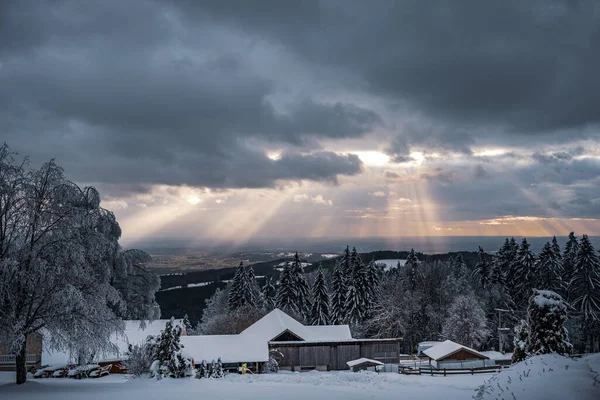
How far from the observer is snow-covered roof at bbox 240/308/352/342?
39.1 metres

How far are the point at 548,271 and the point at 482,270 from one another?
13439 millimetres

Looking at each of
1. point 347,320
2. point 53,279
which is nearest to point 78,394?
point 53,279

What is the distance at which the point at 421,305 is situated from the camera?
6206 centimetres

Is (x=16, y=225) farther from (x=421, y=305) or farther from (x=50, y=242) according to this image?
(x=421, y=305)

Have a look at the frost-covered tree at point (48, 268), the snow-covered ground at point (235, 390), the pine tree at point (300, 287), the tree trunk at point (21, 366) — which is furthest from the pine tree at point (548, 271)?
the tree trunk at point (21, 366)

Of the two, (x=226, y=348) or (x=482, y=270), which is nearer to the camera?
(x=226, y=348)

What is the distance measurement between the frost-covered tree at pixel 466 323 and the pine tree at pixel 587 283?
34.2 feet

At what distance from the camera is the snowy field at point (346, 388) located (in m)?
9.21

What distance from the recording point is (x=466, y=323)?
170 ft

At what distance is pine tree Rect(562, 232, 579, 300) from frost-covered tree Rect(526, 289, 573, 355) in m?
38.7

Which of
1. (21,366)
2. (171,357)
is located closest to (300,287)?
(171,357)

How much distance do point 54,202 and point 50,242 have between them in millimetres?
1593

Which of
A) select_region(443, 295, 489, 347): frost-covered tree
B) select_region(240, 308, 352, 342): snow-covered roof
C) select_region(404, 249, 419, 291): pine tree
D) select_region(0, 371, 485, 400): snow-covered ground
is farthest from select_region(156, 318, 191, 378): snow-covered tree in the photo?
select_region(404, 249, 419, 291): pine tree

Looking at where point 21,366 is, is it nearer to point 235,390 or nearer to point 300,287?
point 235,390
